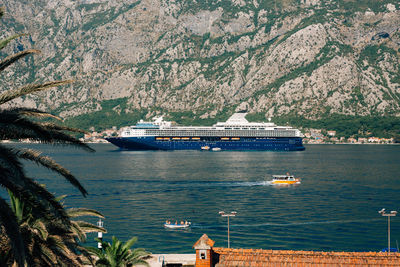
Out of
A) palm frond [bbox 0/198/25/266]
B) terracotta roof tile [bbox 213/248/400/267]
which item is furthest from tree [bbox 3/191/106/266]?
terracotta roof tile [bbox 213/248/400/267]

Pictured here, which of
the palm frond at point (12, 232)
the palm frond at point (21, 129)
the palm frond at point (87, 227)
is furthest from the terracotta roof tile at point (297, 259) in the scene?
the palm frond at point (21, 129)

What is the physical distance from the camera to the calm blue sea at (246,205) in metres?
44.4

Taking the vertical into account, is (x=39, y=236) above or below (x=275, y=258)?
above

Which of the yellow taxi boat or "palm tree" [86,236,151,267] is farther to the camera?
the yellow taxi boat

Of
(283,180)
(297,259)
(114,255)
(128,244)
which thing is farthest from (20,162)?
(283,180)

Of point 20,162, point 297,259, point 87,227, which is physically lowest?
→ point 297,259

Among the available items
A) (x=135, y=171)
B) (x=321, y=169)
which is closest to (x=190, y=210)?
(x=135, y=171)

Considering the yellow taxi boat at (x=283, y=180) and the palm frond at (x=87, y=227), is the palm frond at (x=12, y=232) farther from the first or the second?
the yellow taxi boat at (x=283, y=180)

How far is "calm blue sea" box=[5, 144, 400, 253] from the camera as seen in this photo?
4444cm

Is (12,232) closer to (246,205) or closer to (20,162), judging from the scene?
(20,162)

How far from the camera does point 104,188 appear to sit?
80.1 m

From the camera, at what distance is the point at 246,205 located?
63156 mm

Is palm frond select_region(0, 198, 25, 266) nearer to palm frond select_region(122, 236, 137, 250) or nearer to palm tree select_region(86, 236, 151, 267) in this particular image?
palm tree select_region(86, 236, 151, 267)

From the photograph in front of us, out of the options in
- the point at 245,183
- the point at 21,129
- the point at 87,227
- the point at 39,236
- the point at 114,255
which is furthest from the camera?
the point at 245,183
